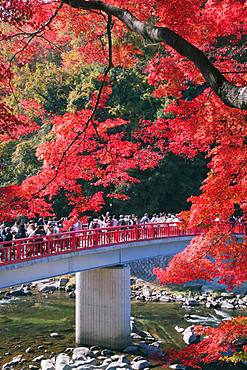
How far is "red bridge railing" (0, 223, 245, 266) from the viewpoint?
15891mm

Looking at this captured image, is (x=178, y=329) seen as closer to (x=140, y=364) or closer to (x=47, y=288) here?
(x=140, y=364)

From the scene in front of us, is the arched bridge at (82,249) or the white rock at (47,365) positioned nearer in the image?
the arched bridge at (82,249)

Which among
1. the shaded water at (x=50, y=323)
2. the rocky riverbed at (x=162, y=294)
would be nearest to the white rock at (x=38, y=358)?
the shaded water at (x=50, y=323)

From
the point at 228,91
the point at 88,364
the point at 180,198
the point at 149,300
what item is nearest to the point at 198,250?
the point at 88,364

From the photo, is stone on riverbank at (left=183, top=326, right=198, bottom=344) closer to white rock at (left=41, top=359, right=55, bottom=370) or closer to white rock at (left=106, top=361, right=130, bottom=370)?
white rock at (left=106, top=361, right=130, bottom=370)

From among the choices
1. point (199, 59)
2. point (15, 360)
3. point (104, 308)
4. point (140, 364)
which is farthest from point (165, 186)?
point (199, 59)

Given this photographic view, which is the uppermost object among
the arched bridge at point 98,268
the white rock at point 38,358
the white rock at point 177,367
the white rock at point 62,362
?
the arched bridge at point 98,268

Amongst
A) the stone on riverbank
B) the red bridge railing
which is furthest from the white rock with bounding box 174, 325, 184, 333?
the red bridge railing

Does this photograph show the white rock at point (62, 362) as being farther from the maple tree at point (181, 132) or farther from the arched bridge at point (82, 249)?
the maple tree at point (181, 132)

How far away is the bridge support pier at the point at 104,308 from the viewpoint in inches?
833

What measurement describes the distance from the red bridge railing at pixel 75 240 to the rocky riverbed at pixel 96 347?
4282 millimetres

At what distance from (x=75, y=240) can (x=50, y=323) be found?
7.20 metres

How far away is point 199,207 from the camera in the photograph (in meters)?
12.3

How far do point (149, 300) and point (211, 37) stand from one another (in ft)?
63.8
